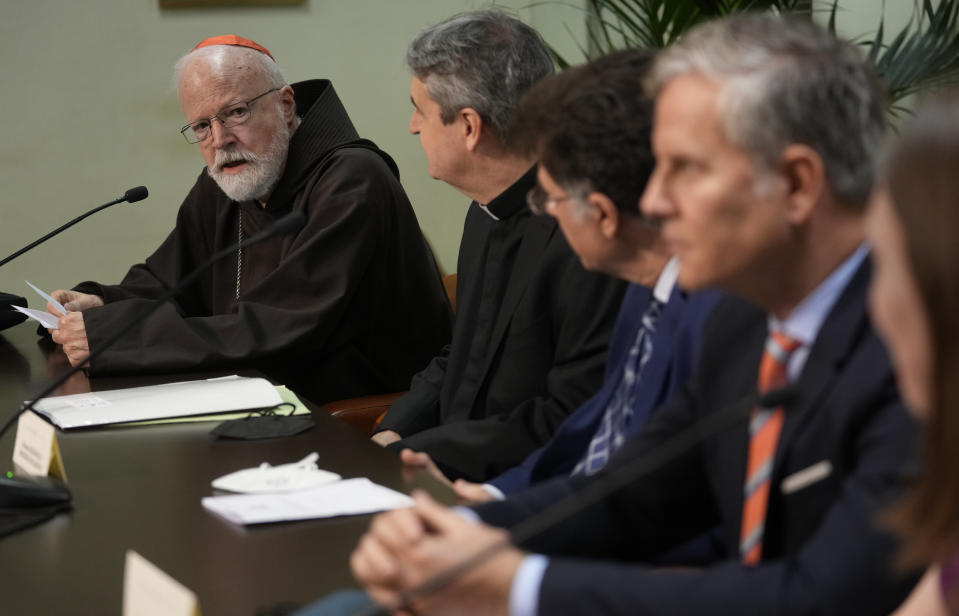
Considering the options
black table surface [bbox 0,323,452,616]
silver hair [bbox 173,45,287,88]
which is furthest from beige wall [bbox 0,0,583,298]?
black table surface [bbox 0,323,452,616]

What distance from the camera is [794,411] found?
1.32m

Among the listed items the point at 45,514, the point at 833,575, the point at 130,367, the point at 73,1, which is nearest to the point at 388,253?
the point at 130,367

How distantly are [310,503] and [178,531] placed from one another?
0.64 ft

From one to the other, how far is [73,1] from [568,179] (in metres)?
3.42

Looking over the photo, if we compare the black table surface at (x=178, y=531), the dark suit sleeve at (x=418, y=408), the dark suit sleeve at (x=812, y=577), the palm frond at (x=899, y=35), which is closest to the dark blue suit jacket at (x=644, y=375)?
the black table surface at (x=178, y=531)

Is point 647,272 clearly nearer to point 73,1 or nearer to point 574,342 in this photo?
point 574,342

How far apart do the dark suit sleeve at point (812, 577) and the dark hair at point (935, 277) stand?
0.66 ft

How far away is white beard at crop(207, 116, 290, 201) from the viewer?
354cm

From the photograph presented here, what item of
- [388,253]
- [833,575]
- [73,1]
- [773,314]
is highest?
[73,1]

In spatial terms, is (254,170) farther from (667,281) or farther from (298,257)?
(667,281)

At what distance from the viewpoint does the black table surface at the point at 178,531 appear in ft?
4.87

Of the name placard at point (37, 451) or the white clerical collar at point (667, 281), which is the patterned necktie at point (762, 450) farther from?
the name placard at point (37, 451)

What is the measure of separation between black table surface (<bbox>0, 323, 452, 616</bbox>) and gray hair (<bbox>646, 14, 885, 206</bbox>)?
74 cm

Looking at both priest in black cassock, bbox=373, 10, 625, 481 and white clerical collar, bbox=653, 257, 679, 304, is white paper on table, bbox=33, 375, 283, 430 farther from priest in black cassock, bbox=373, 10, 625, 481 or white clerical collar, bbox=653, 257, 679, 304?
white clerical collar, bbox=653, 257, 679, 304
